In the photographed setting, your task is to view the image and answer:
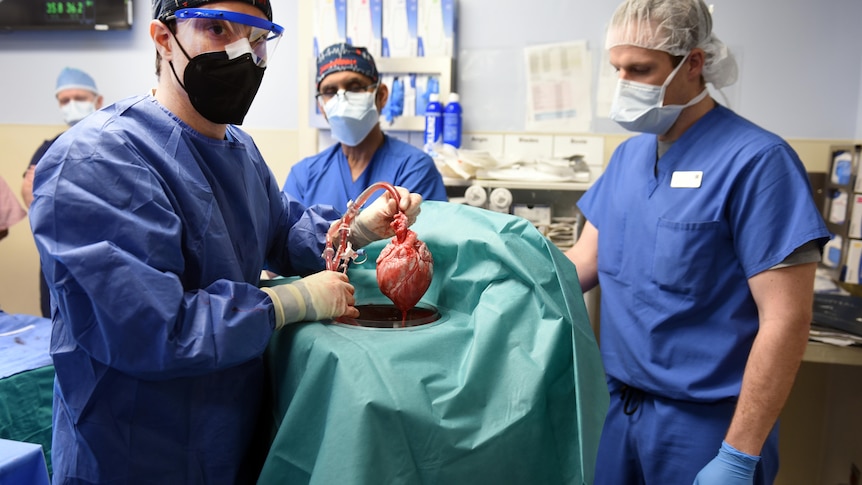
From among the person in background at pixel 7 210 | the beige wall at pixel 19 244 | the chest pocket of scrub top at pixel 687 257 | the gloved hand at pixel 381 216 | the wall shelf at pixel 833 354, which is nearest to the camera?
the gloved hand at pixel 381 216

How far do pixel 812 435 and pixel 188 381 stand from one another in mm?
2501

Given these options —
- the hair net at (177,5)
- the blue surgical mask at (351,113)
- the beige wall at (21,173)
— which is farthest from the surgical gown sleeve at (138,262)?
the beige wall at (21,173)

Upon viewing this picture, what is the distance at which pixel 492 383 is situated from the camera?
0.93 metres

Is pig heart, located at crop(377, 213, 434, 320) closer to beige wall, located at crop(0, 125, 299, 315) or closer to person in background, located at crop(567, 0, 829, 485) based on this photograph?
person in background, located at crop(567, 0, 829, 485)

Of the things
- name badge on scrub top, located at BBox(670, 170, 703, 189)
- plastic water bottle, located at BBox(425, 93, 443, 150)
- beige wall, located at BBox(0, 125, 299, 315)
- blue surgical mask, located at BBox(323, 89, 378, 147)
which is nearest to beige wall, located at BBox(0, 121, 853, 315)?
beige wall, located at BBox(0, 125, 299, 315)

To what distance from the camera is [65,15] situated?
334 centimetres

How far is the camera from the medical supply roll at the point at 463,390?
0.85 m

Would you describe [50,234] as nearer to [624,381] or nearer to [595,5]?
[624,381]

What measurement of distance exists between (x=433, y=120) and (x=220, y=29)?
6.04ft

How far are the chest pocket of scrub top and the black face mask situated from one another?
3.21 ft

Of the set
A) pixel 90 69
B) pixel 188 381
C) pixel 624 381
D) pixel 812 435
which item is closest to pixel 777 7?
pixel 812 435

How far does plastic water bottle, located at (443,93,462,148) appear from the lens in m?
2.82

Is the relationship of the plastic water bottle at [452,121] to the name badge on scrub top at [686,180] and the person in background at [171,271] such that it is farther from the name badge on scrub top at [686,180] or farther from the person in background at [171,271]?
the person in background at [171,271]

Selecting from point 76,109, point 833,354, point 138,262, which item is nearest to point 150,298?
point 138,262
